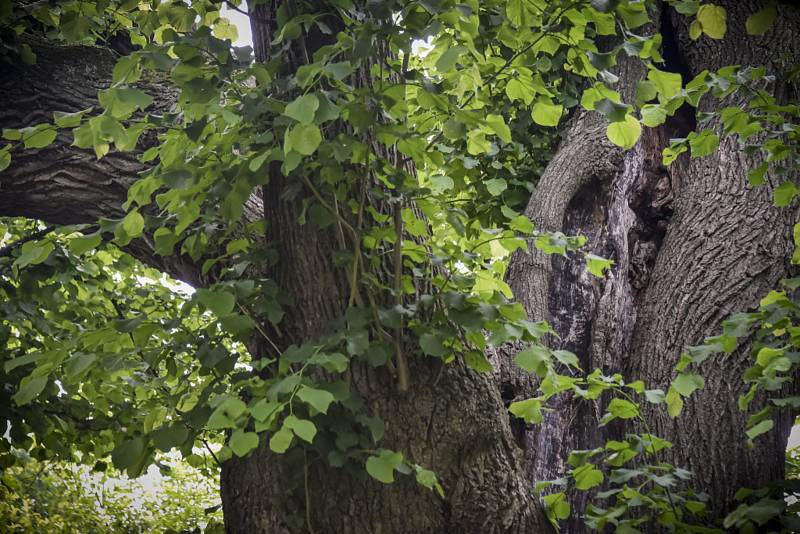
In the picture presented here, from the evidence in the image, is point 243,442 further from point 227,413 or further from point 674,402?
point 674,402

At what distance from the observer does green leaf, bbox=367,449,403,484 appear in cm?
165

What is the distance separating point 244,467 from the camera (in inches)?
81.4

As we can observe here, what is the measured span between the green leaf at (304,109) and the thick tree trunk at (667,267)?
5.21 ft

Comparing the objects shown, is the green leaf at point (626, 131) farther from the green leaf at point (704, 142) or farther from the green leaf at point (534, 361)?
the green leaf at point (534, 361)

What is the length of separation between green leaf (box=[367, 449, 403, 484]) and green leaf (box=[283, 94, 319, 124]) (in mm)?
828

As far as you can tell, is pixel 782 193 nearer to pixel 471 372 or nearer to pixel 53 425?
pixel 471 372

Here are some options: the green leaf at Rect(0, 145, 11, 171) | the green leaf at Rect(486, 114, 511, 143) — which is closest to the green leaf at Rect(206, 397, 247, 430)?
the green leaf at Rect(0, 145, 11, 171)

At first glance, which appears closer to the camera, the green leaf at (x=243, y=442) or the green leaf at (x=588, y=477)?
the green leaf at (x=243, y=442)

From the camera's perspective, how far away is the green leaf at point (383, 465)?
1.65 m

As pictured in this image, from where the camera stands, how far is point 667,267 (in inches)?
116

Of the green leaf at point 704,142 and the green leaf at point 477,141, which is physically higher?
the green leaf at point 477,141

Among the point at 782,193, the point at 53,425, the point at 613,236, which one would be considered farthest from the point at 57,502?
the point at 782,193

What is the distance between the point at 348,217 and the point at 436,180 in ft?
0.94

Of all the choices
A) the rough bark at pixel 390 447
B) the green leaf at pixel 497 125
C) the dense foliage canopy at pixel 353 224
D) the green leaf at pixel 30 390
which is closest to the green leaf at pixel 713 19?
the dense foliage canopy at pixel 353 224
